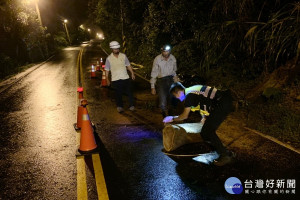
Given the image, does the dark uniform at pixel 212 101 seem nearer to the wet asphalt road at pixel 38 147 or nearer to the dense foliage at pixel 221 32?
the dense foliage at pixel 221 32

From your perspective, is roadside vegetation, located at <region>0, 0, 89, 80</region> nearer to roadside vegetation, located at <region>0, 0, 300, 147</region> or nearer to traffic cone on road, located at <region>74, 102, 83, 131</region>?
roadside vegetation, located at <region>0, 0, 300, 147</region>

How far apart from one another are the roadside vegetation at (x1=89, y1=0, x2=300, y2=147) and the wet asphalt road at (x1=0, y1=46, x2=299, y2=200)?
2004 millimetres

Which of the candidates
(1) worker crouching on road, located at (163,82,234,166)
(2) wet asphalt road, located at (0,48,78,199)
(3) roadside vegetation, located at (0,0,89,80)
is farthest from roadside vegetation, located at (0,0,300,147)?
(2) wet asphalt road, located at (0,48,78,199)

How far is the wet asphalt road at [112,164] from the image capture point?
11.7 feet

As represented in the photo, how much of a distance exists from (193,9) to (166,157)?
9113mm

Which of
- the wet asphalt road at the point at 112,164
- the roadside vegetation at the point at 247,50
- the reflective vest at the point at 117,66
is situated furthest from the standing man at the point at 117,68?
the roadside vegetation at the point at 247,50

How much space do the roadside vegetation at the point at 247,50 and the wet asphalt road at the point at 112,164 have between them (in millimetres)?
2004

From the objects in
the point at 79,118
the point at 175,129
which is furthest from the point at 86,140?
the point at 175,129

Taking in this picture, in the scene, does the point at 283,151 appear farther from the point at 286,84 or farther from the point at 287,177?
the point at 286,84

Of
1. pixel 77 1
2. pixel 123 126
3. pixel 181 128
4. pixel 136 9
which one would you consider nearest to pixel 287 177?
pixel 181 128

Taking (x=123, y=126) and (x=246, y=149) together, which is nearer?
(x=246, y=149)

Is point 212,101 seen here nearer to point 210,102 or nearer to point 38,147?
point 210,102

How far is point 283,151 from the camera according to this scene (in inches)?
178

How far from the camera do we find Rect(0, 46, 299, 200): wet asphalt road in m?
3.57
